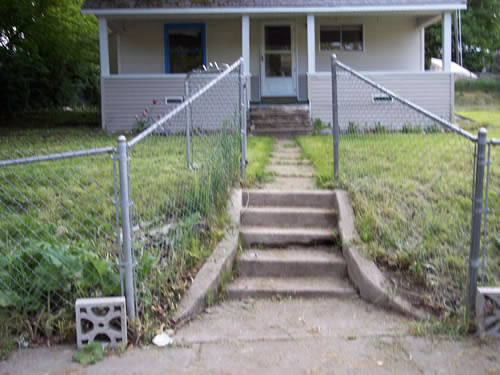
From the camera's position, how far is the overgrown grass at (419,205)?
4340mm

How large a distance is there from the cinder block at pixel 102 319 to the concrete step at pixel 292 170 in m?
3.70

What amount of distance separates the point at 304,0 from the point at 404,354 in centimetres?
1120

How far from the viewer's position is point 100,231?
487 centimetres

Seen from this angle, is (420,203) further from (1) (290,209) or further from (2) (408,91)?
(2) (408,91)

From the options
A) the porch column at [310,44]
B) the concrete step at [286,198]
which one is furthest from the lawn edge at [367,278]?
the porch column at [310,44]

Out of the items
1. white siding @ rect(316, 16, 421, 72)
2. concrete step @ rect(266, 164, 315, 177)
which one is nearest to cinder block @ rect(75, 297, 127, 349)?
concrete step @ rect(266, 164, 315, 177)

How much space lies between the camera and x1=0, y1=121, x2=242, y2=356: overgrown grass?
3.76 meters

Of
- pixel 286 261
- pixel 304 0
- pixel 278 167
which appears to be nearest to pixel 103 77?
pixel 304 0

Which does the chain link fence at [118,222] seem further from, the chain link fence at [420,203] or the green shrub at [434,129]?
the green shrub at [434,129]

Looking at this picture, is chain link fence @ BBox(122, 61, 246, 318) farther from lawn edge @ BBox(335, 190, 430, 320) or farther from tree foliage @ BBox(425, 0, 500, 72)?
tree foliage @ BBox(425, 0, 500, 72)

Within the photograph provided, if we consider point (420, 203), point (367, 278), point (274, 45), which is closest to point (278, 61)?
point (274, 45)

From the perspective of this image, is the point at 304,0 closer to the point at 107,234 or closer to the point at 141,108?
the point at 141,108

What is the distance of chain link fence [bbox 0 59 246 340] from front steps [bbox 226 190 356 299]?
37 centimetres

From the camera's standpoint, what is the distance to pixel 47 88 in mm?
22234
